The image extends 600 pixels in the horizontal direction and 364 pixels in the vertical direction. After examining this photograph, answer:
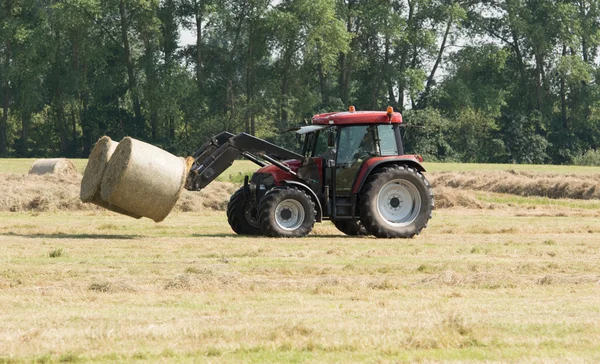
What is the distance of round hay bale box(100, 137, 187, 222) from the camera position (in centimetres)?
1577

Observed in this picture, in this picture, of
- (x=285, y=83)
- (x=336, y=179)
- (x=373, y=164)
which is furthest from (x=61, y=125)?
(x=373, y=164)

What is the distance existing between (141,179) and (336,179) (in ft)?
12.0

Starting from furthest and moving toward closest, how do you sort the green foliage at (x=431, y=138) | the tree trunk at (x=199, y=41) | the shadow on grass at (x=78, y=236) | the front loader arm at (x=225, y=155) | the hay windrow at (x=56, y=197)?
the tree trunk at (x=199, y=41) < the green foliage at (x=431, y=138) < the hay windrow at (x=56, y=197) < the front loader arm at (x=225, y=155) < the shadow on grass at (x=78, y=236)

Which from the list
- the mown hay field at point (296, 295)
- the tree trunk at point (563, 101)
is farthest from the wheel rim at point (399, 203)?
the tree trunk at point (563, 101)

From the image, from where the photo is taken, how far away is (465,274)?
1195cm

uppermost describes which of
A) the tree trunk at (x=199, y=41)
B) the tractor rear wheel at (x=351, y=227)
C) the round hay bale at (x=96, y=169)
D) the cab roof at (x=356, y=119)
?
the tree trunk at (x=199, y=41)

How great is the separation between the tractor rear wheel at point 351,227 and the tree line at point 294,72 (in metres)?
35.3

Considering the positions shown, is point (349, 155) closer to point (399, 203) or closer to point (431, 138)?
point (399, 203)

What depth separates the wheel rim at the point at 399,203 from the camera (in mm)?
18016

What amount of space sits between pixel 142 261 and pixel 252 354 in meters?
6.25

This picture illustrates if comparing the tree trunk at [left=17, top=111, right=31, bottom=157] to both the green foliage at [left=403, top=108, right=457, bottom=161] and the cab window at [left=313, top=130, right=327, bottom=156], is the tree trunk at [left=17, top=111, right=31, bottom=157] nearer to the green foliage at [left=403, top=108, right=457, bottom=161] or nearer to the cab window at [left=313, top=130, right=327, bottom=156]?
the green foliage at [left=403, top=108, right=457, bottom=161]

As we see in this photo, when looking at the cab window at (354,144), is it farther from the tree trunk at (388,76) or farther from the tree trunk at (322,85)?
the tree trunk at (322,85)

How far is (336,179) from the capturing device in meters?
17.9

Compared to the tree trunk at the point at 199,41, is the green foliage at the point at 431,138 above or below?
below
